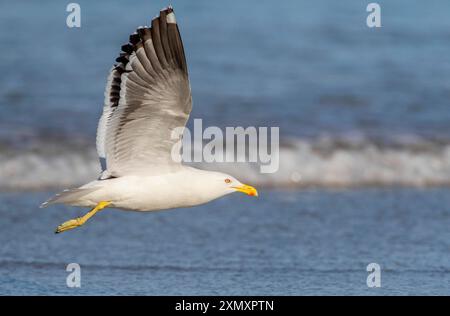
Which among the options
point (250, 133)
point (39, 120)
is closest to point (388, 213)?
point (250, 133)

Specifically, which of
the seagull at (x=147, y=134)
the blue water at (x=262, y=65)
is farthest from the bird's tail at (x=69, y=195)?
the blue water at (x=262, y=65)

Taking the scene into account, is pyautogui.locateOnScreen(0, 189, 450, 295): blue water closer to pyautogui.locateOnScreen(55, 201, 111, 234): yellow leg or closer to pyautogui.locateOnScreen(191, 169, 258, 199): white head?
pyautogui.locateOnScreen(55, 201, 111, 234): yellow leg

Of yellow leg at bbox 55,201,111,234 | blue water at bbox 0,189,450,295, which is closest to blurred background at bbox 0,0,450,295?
blue water at bbox 0,189,450,295

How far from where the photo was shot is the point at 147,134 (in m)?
6.25

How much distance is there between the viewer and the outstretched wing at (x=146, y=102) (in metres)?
5.86

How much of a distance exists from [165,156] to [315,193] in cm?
386

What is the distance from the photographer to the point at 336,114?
12656 mm

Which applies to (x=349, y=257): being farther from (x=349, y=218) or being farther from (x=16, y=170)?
(x=16, y=170)

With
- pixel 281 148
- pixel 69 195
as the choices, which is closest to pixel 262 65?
pixel 281 148

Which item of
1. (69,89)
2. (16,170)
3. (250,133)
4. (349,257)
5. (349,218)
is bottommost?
(349,257)

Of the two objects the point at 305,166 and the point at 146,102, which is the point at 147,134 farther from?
the point at 305,166

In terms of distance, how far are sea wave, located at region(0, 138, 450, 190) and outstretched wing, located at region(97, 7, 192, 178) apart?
12.0ft

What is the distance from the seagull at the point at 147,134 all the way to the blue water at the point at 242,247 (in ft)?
2.88

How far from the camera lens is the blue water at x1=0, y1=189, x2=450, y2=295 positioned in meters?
7.11
